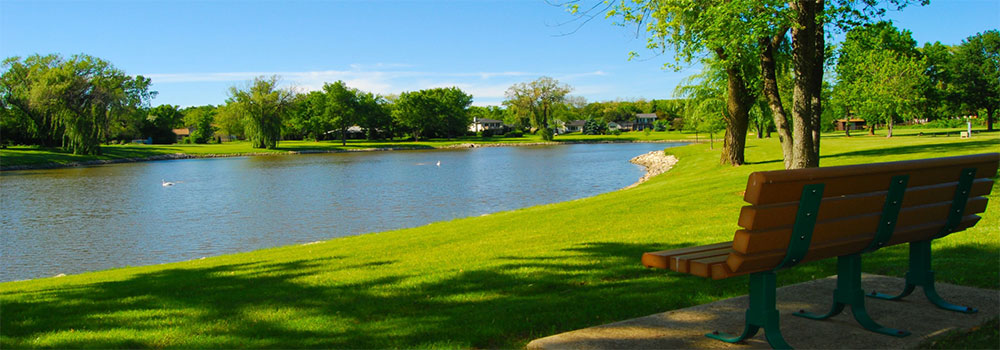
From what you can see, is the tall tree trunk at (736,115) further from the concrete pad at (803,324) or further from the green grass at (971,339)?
the green grass at (971,339)

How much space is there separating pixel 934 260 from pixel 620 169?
39925mm

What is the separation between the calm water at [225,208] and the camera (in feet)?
61.1

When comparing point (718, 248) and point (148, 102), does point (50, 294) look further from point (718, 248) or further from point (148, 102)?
point (148, 102)

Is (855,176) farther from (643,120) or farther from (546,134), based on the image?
(643,120)

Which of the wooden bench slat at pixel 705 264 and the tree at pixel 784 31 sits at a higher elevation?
the tree at pixel 784 31

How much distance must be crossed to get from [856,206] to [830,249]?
1.12 feet

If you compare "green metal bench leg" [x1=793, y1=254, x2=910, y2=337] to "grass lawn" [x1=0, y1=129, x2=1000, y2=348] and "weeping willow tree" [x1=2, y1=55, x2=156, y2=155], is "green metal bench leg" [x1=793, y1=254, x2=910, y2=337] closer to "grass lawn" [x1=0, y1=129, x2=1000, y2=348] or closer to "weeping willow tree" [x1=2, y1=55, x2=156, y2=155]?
"grass lawn" [x1=0, y1=129, x2=1000, y2=348]

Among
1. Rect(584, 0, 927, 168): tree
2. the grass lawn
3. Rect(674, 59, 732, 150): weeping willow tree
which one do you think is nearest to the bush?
Rect(674, 59, 732, 150): weeping willow tree

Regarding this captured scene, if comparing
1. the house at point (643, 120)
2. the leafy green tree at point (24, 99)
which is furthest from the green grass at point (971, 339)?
the house at point (643, 120)

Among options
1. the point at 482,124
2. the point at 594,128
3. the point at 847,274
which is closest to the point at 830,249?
the point at 847,274

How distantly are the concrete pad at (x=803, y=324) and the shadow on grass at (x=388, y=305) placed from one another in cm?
36

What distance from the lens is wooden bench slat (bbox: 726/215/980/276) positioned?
12.8 feet

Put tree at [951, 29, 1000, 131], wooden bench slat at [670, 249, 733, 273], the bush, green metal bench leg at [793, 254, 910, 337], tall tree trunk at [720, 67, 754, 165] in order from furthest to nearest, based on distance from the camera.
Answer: the bush < tree at [951, 29, 1000, 131] < tall tree trunk at [720, 67, 754, 165] < green metal bench leg at [793, 254, 910, 337] < wooden bench slat at [670, 249, 733, 273]

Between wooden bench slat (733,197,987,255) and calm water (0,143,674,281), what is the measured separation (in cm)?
1642
